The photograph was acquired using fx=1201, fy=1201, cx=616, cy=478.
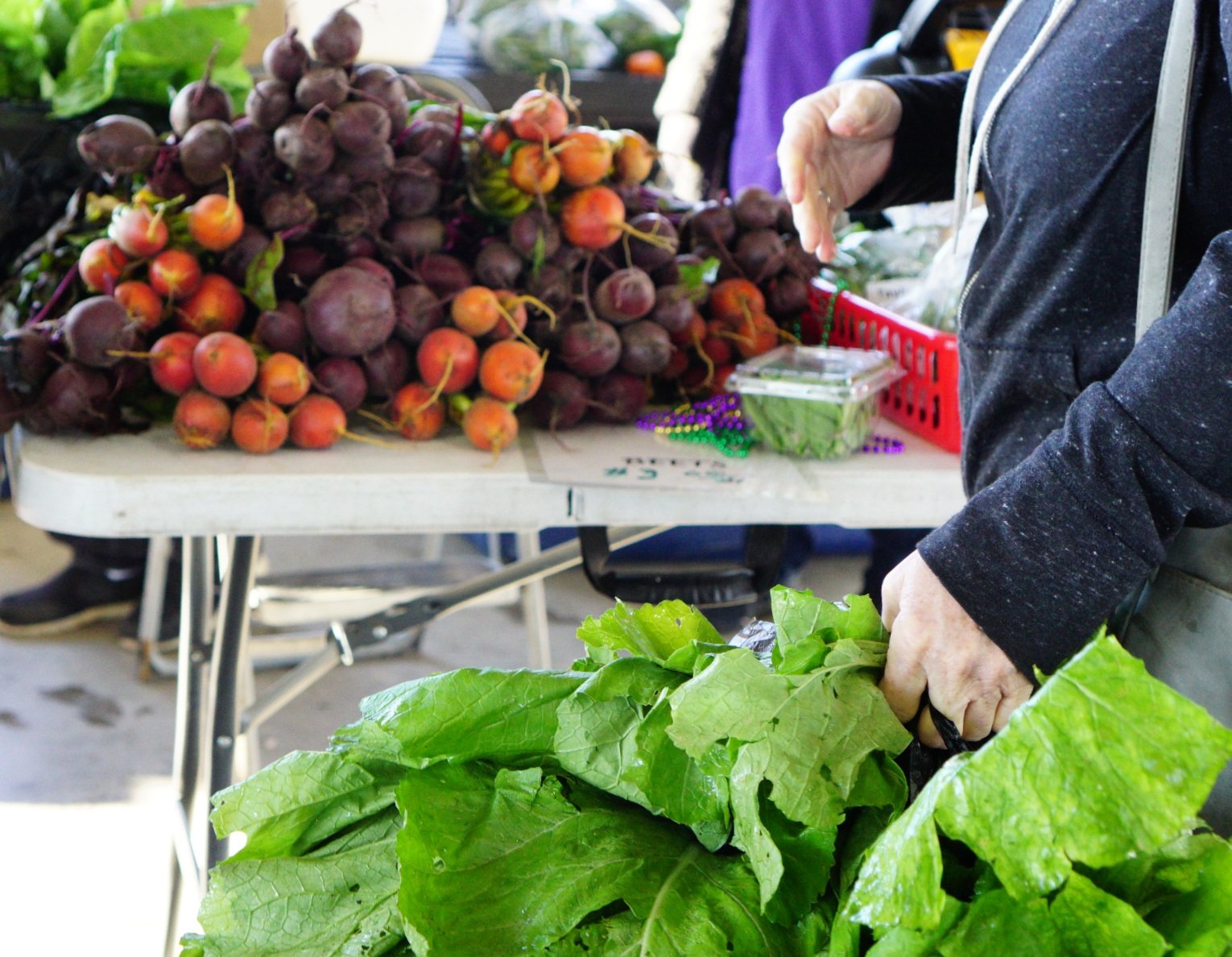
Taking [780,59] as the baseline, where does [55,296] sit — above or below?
below

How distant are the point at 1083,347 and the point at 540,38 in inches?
145

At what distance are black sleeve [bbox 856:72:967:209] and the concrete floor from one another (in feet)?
4.27

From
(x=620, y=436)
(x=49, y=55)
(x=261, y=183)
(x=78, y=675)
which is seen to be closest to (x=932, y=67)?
(x=620, y=436)

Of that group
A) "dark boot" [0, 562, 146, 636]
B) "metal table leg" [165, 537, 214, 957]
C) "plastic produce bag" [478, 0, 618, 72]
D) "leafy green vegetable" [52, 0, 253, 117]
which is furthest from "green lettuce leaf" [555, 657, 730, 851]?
"plastic produce bag" [478, 0, 618, 72]

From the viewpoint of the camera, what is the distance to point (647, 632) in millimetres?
744

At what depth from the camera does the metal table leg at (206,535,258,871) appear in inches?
56.4

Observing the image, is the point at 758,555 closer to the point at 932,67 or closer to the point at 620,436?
the point at 620,436

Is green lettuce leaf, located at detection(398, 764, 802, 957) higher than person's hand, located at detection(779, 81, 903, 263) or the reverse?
the reverse

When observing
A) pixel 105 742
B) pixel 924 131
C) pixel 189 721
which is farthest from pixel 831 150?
pixel 105 742

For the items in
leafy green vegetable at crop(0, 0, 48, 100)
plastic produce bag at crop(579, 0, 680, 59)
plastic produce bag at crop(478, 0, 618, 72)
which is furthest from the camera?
plastic produce bag at crop(579, 0, 680, 59)

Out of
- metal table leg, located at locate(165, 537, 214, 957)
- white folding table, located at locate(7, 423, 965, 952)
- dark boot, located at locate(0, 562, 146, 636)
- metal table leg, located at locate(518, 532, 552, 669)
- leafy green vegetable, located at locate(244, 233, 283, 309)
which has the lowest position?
dark boot, located at locate(0, 562, 146, 636)

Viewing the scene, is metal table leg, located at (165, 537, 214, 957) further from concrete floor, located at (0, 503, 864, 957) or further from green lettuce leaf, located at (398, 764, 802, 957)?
green lettuce leaf, located at (398, 764, 802, 957)

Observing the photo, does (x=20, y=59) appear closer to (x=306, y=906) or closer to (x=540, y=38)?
(x=306, y=906)

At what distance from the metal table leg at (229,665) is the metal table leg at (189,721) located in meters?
0.06
